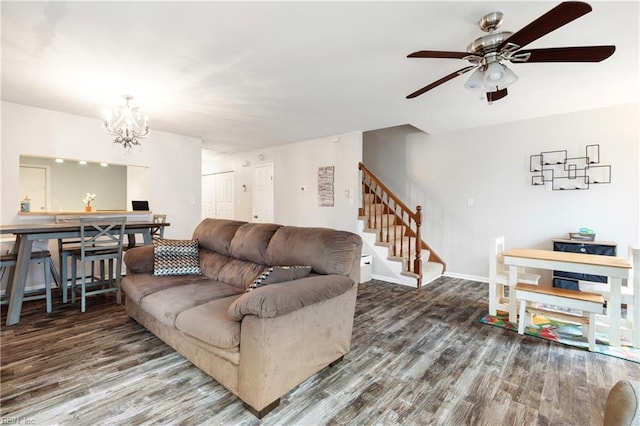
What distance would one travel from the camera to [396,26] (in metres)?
2.09

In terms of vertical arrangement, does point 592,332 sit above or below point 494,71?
below

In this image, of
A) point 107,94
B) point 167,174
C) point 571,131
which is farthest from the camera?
point 167,174

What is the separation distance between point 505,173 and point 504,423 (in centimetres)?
382

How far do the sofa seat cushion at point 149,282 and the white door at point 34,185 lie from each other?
5679 mm

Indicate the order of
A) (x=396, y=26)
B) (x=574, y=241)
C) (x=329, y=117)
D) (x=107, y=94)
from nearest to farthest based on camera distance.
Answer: (x=396, y=26) → (x=107, y=94) → (x=574, y=241) → (x=329, y=117)

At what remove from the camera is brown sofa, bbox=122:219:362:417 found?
160 centimetres

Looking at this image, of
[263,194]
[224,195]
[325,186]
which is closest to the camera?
[325,186]

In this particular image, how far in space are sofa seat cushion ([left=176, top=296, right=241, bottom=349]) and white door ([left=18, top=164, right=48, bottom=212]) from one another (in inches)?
274

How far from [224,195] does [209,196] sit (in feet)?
2.44

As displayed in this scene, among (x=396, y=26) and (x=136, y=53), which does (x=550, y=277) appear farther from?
(x=136, y=53)

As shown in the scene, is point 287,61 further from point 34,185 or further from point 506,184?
point 34,185

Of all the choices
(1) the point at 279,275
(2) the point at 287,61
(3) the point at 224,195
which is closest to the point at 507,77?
(2) the point at 287,61

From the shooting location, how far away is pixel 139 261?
292 centimetres

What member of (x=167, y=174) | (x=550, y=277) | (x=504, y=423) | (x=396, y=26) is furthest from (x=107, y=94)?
(x=550, y=277)
